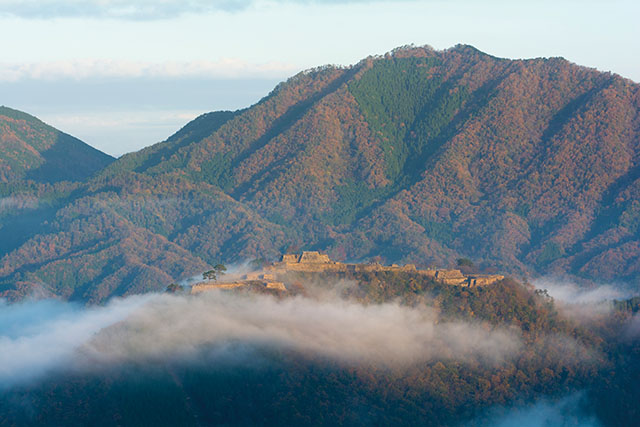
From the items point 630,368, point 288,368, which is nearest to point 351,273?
point 288,368

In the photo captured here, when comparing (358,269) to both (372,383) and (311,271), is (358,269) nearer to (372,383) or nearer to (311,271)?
(311,271)

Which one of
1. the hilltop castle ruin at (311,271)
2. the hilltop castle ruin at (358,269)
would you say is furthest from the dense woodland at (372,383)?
the hilltop castle ruin at (311,271)

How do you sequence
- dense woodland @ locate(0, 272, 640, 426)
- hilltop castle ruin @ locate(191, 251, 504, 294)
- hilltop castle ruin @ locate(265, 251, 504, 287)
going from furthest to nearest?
hilltop castle ruin @ locate(265, 251, 504, 287), hilltop castle ruin @ locate(191, 251, 504, 294), dense woodland @ locate(0, 272, 640, 426)

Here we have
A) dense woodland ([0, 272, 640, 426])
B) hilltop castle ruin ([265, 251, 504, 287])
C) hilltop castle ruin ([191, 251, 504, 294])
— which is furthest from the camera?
hilltop castle ruin ([265, 251, 504, 287])

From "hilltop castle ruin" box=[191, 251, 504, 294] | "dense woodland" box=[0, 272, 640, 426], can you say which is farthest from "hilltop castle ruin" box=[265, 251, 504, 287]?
"dense woodland" box=[0, 272, 640, 426]

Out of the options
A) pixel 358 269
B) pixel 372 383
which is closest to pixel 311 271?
pixel 358 269

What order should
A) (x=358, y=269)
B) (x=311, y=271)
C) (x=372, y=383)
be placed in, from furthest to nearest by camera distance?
(x=358, y=269)
(x=311, y=271)
(x=372, y=383)

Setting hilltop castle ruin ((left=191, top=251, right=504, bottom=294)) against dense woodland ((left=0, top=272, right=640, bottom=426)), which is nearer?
dense woodland ((left=0, top=272, right=640, bottom=426))

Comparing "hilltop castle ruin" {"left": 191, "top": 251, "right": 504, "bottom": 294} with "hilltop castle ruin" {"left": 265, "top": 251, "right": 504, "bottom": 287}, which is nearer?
"hilltop castle ruin" {"left": 191, "top": 251, "right": 504, "bottom": 294}

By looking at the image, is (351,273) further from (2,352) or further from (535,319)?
(2,352)

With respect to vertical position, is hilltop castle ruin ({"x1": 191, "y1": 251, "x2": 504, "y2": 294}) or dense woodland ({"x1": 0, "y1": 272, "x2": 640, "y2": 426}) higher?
hilltop castle ruin ({"x1": 191, "y1": 251, "x2": 504, "y2": 294})

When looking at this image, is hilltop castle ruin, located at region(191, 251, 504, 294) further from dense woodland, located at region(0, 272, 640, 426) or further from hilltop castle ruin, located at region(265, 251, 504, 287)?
dense woodland, located at region(0, 272, 640, 426)
